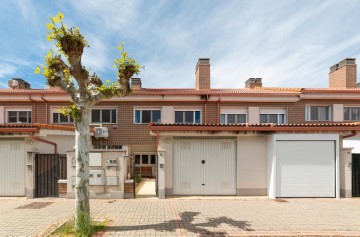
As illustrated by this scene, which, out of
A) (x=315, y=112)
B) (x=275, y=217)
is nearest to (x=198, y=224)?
(x=275, y=217)

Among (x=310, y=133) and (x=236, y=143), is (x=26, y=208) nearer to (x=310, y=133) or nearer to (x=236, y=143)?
(x=236, y=143)

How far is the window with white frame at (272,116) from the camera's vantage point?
1577 cm

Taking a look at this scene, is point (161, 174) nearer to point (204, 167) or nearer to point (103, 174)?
point (204, 167)

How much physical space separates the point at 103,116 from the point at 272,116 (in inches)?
481

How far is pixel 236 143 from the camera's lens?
10430 mm

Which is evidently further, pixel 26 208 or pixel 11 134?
pixel 11 134

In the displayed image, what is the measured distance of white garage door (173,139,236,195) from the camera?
10250 millimetres

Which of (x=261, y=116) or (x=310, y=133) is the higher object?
(x=261, y=116)

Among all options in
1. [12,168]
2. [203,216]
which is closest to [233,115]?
[203,216]

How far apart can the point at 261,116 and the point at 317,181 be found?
21.5ft

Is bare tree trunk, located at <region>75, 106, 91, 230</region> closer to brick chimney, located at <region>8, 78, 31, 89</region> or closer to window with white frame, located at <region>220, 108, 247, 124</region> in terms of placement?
window with white frame, located at <region>220, 108, 247, 124</region>

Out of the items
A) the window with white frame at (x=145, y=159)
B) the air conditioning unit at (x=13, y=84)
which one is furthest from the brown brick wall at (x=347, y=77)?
the air conditioning unit at (x=13, y=84)

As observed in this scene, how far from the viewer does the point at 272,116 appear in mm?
15820

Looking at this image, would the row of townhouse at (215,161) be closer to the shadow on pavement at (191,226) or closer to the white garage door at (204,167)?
the white garage door at (204,167)
